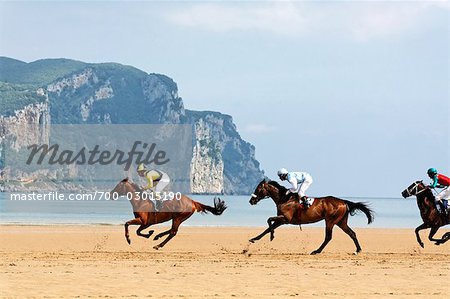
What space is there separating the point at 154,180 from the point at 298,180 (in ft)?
13.1

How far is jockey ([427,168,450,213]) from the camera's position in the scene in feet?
77.2

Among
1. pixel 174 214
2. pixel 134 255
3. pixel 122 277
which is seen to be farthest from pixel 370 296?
pixel 174 214

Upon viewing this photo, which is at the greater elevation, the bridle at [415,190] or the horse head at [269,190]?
the bridle at [415,190]

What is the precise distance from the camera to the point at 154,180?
2369cm

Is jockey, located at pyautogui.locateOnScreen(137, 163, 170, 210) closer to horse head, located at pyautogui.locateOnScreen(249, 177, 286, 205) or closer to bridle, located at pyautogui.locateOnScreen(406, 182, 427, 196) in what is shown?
horse head, located at pyautogui.locateOnScreen(249, 177, 286, 205)

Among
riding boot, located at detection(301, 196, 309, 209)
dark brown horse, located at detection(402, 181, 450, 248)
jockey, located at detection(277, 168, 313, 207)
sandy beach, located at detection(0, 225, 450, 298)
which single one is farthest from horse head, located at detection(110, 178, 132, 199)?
dark brown horse, located at detection(402, 181, 450, 248)

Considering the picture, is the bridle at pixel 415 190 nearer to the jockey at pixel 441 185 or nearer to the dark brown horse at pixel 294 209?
the jockey at pixel 441 185

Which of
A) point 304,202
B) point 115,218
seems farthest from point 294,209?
point 115,218

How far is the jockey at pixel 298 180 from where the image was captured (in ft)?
74.3

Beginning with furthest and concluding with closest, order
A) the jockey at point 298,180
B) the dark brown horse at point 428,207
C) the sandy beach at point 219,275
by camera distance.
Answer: the dark brown horse at point 428,207 < the jockey at point 298,180 < the sandy beach at point 219,275

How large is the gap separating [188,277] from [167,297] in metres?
2.80

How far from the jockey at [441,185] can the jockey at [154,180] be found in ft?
24.3

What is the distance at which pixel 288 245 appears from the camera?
2995 centimetres

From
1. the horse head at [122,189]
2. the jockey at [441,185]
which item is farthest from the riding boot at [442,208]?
the horse head at [122,189]
